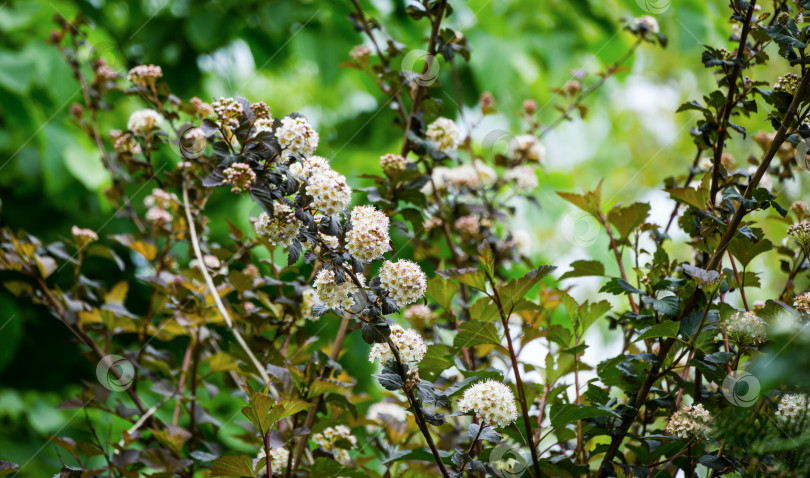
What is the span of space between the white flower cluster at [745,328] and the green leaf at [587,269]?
0.20 metres

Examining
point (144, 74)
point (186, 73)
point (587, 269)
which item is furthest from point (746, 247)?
point (186, 73)

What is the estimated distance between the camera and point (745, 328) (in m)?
0.71

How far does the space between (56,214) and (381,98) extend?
1176 millimetres

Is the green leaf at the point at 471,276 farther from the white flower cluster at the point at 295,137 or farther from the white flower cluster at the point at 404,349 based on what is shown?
the white flower cluster at the point at 295,137

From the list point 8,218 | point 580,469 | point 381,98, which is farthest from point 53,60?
point 580,469

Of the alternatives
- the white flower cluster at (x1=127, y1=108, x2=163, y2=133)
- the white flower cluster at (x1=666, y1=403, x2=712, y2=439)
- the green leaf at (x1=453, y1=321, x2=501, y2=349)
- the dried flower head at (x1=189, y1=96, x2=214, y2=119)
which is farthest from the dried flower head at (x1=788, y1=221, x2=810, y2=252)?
the white flower cluster at (x1=127, y1=108, x2=163, y2=133)

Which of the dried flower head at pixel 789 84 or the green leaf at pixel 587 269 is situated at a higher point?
the dried flower head at pixel 789 84

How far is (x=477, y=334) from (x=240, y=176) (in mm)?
307

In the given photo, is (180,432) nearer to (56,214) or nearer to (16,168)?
(56,214)

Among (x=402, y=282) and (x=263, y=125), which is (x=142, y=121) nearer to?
(x=263, y=125)

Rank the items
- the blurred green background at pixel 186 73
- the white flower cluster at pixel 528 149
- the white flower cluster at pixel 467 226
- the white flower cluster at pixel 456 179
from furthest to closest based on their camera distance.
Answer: the blurred green background at pixel 186 73 → the white flower cluster at pixel 528 149 → the white flower cluster at pixel 456 179 → the white flower cluster at pixel 467 226

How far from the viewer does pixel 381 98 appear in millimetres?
2180

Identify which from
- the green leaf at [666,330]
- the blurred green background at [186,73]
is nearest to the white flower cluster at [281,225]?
the green leaf at [666,330]

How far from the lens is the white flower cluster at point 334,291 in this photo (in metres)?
0.70
